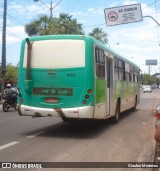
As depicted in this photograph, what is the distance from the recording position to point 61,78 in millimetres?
10812

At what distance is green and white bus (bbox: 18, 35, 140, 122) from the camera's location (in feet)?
34.7

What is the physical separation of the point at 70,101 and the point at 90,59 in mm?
1404

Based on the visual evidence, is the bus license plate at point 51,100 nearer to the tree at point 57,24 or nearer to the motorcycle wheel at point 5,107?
the motorcycle wheel at point 5,107

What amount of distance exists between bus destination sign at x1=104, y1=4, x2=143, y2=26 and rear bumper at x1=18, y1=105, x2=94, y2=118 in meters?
13.6

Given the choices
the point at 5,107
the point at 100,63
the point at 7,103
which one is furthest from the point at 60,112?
the point at 7,103

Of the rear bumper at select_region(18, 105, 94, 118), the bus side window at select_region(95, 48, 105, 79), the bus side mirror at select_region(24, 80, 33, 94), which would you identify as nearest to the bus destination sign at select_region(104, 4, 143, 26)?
the bus side window at select_region(95, 48, 105, 79)

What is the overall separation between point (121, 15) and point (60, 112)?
14163 mm

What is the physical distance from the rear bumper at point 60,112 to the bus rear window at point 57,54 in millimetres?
1330

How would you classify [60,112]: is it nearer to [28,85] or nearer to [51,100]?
[51,100]

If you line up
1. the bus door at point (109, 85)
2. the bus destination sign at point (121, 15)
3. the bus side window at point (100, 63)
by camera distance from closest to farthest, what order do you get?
the bus side window at point (100, 63), the bus door at point (109, 85), the bus destination sign at point (121, 15)

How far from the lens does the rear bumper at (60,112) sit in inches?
409

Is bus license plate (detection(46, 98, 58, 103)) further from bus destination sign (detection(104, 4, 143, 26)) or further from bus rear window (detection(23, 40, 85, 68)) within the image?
bus destination sign (detection(104, 4, 143, 26))

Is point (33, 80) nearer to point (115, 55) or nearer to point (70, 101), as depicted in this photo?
point (70, 101)

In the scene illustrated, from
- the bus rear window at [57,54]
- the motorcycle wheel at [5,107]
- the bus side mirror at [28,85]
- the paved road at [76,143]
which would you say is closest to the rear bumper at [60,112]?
the bus side mirror at [28,85]
